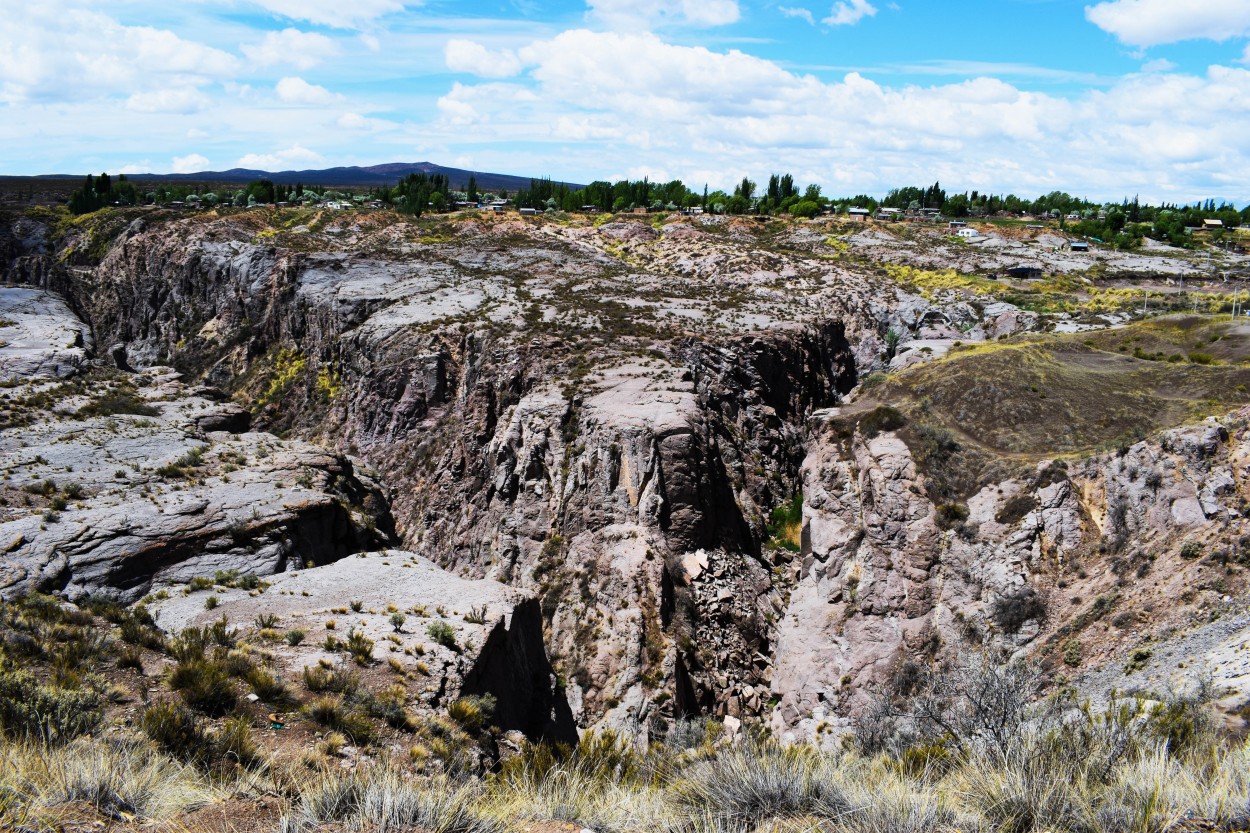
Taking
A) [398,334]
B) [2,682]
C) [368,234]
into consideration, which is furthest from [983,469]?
[368,234]

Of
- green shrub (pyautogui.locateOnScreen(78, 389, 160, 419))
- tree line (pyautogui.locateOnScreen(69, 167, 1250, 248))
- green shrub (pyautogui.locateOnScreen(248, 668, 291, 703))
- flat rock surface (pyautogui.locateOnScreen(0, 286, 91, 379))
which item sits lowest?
green shrub (pyautogui.locateOnScreen(248, 668, 291, 703))

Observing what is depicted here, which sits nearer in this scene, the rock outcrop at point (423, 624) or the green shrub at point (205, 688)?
the green shrub at point (205, 688)

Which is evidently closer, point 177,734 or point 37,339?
point 177,734

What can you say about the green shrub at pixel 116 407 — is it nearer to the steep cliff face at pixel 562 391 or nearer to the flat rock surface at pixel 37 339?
the flat rock surface at pixel 37 339

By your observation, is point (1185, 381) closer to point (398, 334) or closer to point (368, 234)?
point (398, 334)

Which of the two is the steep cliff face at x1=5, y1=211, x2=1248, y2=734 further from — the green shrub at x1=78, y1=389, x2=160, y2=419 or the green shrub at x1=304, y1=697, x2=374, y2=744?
the green shrub at x1=78, y1=389, x2=160, y2=419

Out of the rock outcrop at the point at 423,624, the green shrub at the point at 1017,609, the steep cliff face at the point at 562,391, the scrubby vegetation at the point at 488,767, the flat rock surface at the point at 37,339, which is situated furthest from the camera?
the flat rock surface at the point at 37,339

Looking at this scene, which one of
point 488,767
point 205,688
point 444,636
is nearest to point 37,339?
point 444,636

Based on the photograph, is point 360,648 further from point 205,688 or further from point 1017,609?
point 1017,609

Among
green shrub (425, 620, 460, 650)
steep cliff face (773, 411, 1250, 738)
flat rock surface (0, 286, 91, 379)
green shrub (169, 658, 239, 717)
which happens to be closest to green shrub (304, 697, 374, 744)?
→ green shrub (169, 658, 239, 717)

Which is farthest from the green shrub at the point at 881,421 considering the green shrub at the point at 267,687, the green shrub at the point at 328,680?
the green shrub at the point at 267,687

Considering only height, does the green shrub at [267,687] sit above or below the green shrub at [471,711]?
above

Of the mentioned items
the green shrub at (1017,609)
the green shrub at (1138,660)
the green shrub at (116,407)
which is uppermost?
the green shrub at (116,407)

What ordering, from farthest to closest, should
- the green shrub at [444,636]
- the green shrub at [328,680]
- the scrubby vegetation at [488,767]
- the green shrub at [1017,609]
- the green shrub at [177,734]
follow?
the green shrub at [1017,609], the green shrub at [444,636], the green shrub at [328,680], the green shrub at [177,734], the scrubby vegetation at [488,767]
